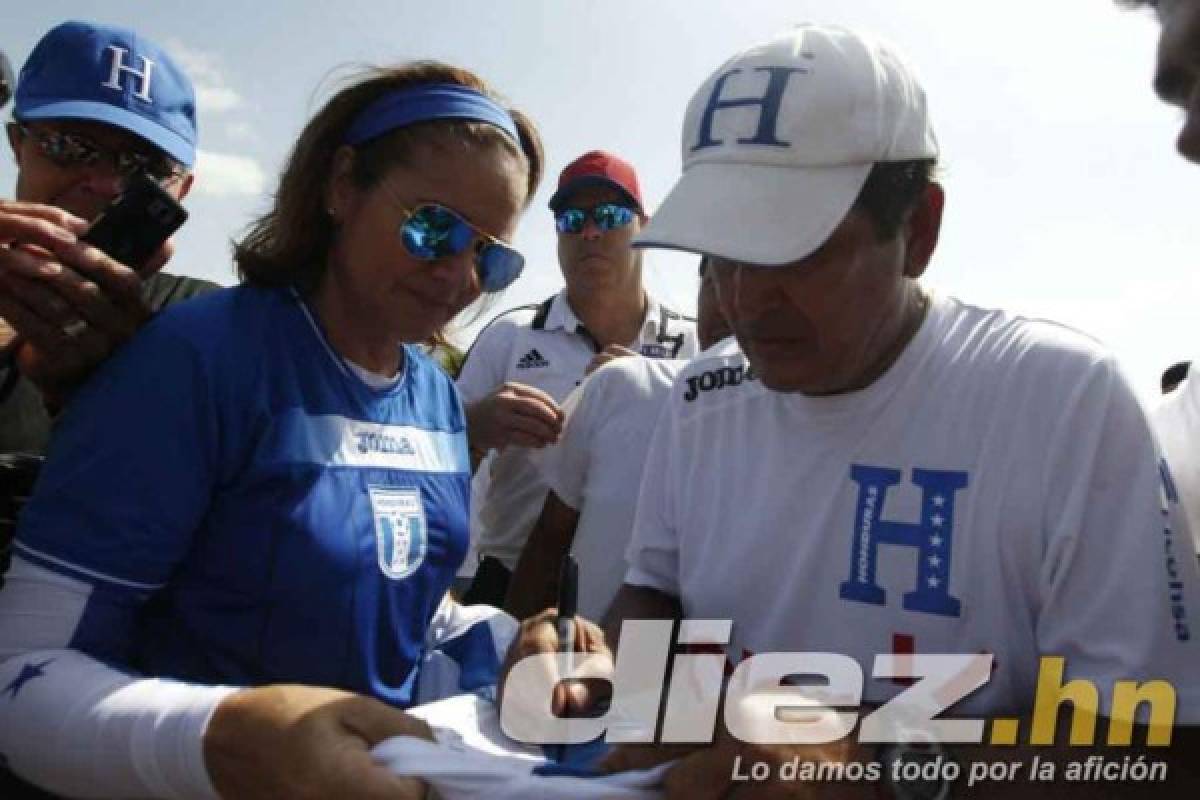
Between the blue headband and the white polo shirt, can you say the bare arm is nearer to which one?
the blue headband

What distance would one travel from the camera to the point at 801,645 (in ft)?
5.85

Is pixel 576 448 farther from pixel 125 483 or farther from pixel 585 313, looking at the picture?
pixel 125 483

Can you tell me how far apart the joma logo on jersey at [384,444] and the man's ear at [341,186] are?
20.5 inches

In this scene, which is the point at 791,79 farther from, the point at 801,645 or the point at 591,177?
the point at 591,177

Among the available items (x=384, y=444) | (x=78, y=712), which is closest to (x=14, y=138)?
(x=384, y=444)

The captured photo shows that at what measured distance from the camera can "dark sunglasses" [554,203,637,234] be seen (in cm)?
445

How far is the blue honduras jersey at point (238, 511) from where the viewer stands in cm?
164

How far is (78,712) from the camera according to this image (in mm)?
1485

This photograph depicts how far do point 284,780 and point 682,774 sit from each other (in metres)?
0.51

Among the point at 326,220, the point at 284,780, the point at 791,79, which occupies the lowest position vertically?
the point at 284,780

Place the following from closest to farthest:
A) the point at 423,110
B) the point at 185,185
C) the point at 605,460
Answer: the point at 423,110 → the point at 185,185 → the point at 605,460

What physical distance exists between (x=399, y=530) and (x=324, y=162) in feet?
2.86

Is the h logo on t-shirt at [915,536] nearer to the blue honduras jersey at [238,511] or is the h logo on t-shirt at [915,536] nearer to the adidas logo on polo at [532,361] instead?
the blue honduras jersey at [238,511]

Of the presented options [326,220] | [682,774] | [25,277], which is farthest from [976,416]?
[25,277]
